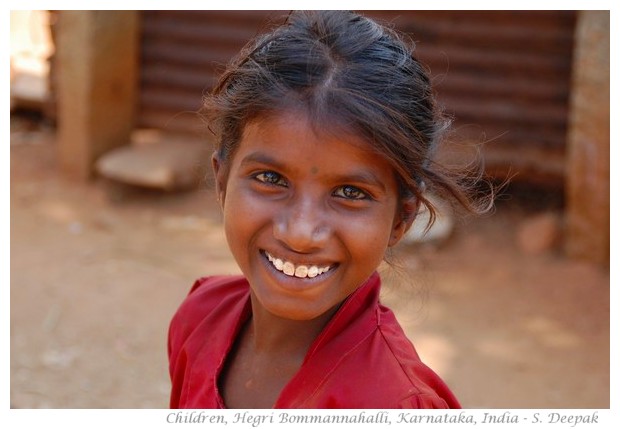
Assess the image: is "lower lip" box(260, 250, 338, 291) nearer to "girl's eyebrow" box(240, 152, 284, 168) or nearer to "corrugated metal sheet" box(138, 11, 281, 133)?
"girl's eyebrow" box(240, 152, 284, 168)

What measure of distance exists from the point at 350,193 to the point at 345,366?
0.30 meters

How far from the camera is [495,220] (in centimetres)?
475

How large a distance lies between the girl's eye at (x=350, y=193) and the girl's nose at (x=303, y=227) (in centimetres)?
5

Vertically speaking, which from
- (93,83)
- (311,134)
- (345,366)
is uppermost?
(311,134)

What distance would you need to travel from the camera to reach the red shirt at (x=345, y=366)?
1461 millimetres

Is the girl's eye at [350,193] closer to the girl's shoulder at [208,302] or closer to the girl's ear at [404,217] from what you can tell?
the girl's ear at [404,217]

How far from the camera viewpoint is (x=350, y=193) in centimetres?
149

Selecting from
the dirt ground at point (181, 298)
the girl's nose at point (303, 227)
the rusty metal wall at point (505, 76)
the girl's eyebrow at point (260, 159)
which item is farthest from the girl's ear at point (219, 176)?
the rusty metal wall at point (505, 76)

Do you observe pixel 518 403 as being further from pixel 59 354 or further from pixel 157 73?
pixel 157 73

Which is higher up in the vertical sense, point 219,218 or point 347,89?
point 347,89

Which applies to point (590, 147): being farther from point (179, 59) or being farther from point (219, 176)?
point (219, 176)

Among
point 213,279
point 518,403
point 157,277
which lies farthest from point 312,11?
point 157,277

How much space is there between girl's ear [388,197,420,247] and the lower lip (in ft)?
0.58

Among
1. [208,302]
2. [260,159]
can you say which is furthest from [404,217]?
[208,302]
